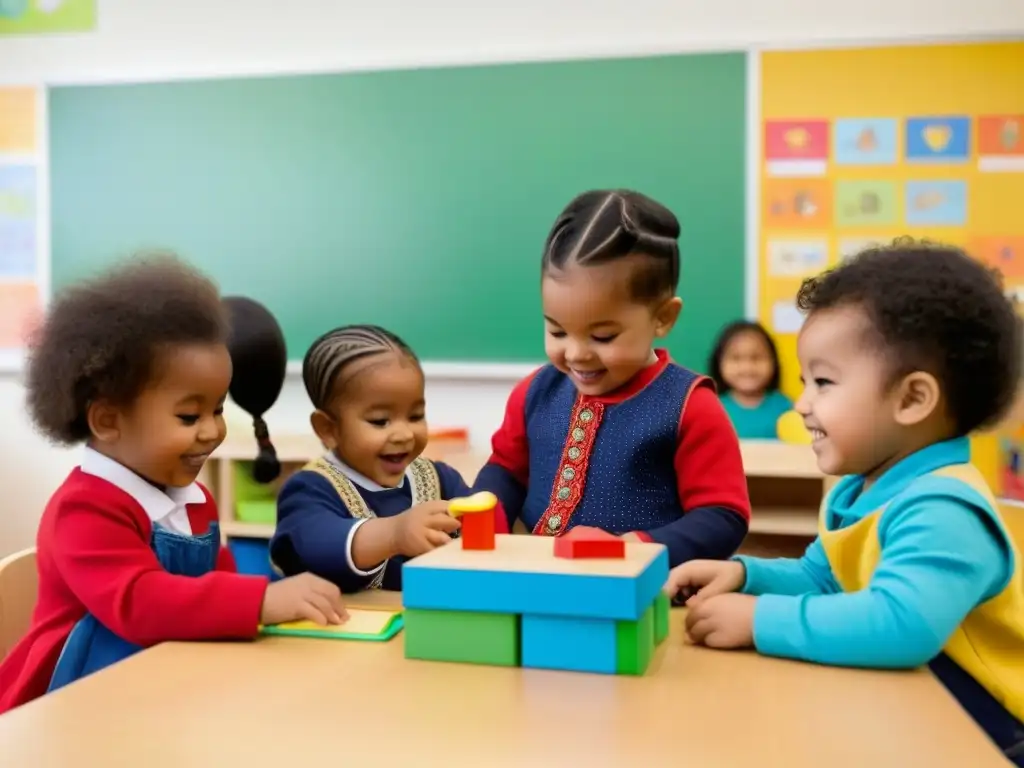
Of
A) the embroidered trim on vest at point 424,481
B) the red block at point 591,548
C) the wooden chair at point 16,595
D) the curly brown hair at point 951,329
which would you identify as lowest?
the wooden chair at point 16,595

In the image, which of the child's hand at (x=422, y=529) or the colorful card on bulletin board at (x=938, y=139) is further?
the colorful card on bulletin board at (x=938, y=139)

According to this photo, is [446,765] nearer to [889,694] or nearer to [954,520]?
[889,694]

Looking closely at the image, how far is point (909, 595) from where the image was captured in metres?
0.84

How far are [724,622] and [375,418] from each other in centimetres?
61

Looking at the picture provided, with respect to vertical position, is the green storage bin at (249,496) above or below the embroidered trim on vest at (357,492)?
below

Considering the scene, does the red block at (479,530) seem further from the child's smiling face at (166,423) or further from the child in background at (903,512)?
the child's smiling face at (166,423)

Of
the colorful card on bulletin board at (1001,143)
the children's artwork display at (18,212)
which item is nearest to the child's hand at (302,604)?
the colorful card on bulletin board at (1001,143)

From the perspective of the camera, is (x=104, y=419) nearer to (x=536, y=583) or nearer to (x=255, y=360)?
(x=536, y=583)

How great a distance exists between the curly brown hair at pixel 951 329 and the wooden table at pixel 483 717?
0.97ft

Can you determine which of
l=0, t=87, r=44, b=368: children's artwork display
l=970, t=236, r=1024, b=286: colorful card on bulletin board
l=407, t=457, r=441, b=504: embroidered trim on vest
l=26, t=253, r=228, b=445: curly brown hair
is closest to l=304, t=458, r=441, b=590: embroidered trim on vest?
l=407, t=457, r=441, b=504: embroidered trim on vest

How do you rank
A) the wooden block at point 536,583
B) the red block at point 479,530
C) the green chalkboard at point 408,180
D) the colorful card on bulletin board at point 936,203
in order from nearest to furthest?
the wooden block at point 536,583, the red block at point 479,530, the colorful card on bulletin board at point 936,203, the green chalkboard at point 408,180

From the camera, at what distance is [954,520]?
0.88 m

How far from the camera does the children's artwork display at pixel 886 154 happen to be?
3.29 m

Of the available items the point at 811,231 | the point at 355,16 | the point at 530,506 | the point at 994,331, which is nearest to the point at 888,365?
the point at 994,331
